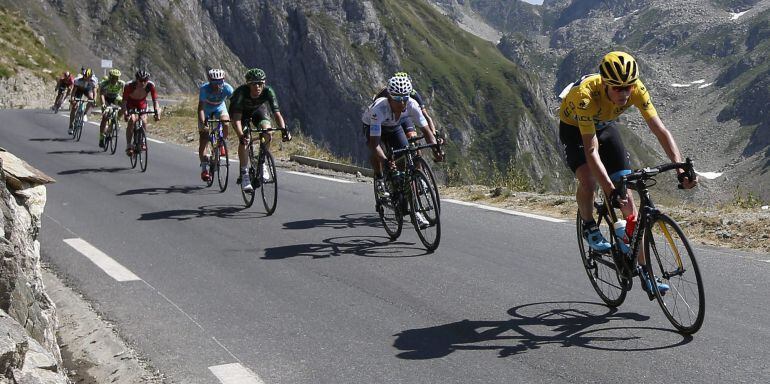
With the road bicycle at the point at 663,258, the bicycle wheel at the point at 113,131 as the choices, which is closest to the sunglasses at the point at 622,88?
the road bicycle at the point at 663,258

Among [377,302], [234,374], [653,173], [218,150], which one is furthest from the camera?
[218,150]

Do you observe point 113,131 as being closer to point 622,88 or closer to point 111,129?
point 111,129

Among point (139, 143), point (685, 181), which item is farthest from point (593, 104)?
point (139, 143)

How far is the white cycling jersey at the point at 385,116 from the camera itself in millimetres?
9195

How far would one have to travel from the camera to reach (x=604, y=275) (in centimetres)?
653

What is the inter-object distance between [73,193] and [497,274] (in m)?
7.94

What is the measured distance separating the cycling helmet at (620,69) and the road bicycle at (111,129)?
49.8 ft

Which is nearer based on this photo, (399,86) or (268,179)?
(399,86)

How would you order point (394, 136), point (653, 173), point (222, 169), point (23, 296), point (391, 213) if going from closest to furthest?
point (23, 296)
point (653, 173)
point (391, 213)
point (394, 136)
point (222, 169)

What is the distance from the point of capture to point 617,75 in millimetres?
5613

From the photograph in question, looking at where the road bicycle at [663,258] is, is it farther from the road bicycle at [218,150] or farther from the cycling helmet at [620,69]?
the road bicycle at [218,150]

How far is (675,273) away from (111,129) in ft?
52.5

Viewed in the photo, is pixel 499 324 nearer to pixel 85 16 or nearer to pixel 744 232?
pixel 744 232

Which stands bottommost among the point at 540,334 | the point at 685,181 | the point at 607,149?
the point at 540,334
